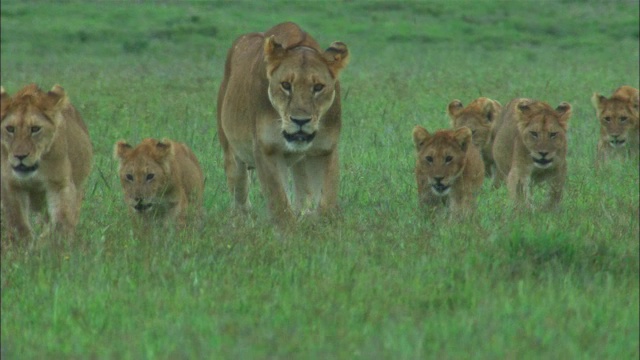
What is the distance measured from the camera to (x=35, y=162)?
763cm

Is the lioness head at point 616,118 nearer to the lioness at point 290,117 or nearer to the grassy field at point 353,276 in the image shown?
the grassy field at point 353,276

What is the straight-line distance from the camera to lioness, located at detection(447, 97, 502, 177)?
11.9 metres

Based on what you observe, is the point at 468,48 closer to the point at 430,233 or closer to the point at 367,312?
the point at 430,233

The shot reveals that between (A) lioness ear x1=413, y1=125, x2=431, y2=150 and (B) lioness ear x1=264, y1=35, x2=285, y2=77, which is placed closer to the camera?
(B) lioness ear x1=264, y1=35, x2=285, y2=77

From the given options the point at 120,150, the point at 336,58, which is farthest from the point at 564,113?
the point at 120,150

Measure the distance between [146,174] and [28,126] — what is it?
4.48ft

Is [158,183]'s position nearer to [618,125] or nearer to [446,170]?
[446,170]

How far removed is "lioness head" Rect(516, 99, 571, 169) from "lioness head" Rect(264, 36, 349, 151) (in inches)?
76.4

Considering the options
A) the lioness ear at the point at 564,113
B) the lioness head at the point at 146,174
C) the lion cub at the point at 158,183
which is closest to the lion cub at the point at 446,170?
the lioness ear at the point at 564,113

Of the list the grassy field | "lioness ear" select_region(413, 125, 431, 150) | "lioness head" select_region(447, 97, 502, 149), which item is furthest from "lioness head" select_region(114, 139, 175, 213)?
"lioness head" select_region(447, 97, 502, 149)

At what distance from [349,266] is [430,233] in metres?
1.09

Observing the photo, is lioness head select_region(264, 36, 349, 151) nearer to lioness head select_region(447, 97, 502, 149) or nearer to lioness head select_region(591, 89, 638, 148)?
lioness head select_region(447, 97, 502, 149)

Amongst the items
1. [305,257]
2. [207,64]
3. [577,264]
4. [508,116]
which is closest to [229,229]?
[305,257]

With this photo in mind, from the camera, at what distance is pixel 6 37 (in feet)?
97.2
